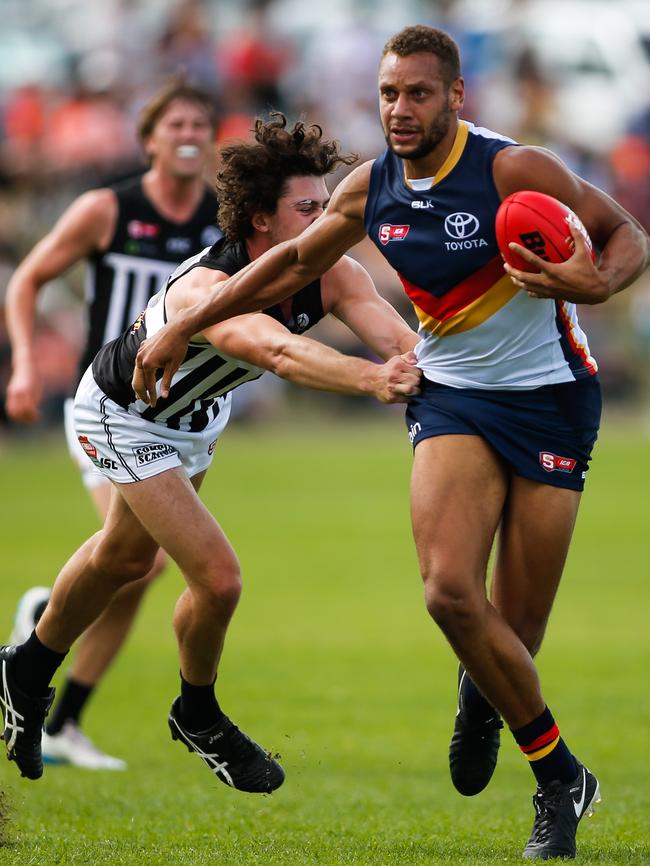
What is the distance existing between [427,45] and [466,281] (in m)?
0.82

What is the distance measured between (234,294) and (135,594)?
261 centimetres

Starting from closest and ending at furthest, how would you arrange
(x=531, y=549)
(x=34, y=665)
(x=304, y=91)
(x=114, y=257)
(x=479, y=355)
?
(x=479, y=355) → (x=531, y=549) → (x=34, y=665) → (x=114, y=257) → (x=304, y=91)

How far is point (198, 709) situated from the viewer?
6152 millimetres

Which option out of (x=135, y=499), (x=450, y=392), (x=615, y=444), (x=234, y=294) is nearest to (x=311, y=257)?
(x=234, y=294)

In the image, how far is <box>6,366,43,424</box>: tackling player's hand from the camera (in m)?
7.77

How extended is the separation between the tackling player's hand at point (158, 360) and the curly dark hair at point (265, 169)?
0.59 metres

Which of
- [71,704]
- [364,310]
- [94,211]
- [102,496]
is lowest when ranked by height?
[71,704]

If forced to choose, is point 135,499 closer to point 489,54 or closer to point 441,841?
point 441,841

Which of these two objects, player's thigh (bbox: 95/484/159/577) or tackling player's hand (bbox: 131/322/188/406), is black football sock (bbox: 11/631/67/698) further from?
tackling player's hand (bbox: 131/322/188/406)

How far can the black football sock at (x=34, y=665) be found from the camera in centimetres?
643

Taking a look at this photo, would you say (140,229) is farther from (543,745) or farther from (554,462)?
(543,745)

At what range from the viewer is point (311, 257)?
556 centimetres

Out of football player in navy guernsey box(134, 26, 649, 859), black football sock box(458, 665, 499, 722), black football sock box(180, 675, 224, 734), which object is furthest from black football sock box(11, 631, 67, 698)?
black football sock box(458, 665, 499, 722)

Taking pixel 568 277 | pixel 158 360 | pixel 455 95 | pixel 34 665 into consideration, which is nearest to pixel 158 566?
pixel 34 665
